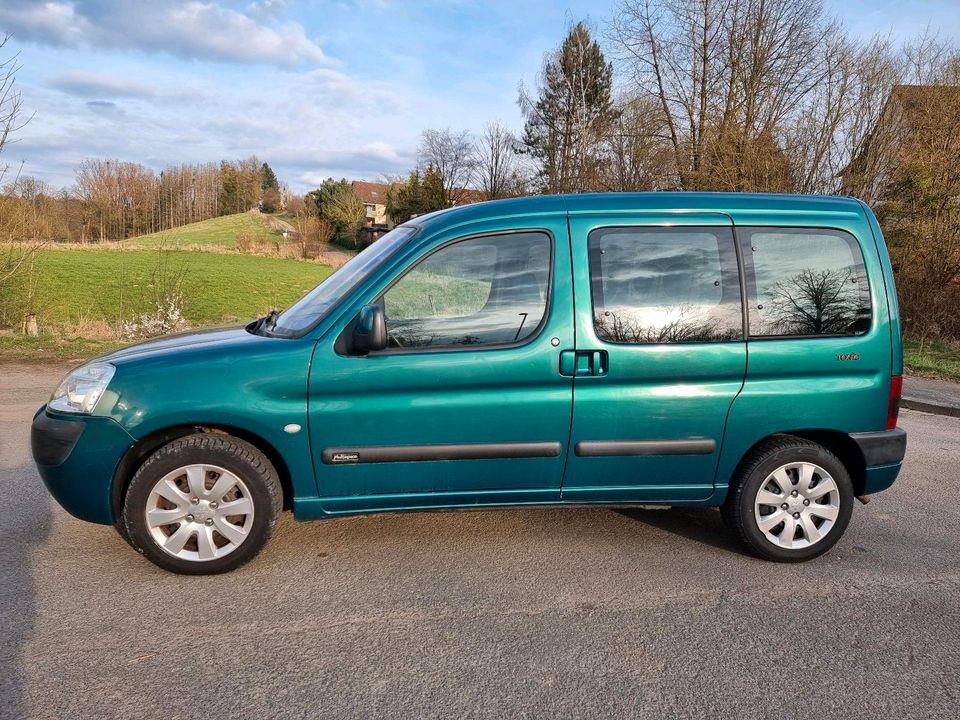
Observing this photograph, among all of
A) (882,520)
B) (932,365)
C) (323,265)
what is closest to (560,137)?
(323,265)

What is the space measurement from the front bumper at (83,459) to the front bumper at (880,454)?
3743 mm

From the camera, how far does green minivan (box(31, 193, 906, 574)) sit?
343 cm

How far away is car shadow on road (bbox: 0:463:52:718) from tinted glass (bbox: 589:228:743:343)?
9.29ft

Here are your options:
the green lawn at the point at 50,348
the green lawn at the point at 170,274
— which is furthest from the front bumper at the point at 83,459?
the green lawn at the point at 170,274

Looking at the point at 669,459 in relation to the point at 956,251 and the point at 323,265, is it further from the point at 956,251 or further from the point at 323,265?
the point at 323,265

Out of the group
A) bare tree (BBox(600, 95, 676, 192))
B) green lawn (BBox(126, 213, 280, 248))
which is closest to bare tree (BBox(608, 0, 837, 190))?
bare tree (BBox(600, 95, 676, 192))

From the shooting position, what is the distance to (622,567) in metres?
3.71

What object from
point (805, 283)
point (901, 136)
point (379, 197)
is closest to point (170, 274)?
point (805, 283)

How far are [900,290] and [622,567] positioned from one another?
1481cm

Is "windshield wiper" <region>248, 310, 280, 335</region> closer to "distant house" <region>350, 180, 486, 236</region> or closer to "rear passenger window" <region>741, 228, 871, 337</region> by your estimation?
"rear passenger window" <region>741, 228, 871, 337</region>

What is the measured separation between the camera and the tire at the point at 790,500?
3764 mm

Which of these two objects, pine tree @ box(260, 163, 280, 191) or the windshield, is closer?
the windshield

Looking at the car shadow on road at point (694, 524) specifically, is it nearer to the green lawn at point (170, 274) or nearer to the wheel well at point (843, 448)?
the wheel well at point (843, 448)

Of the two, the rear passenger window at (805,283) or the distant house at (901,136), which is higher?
the distant house at (901,136)
